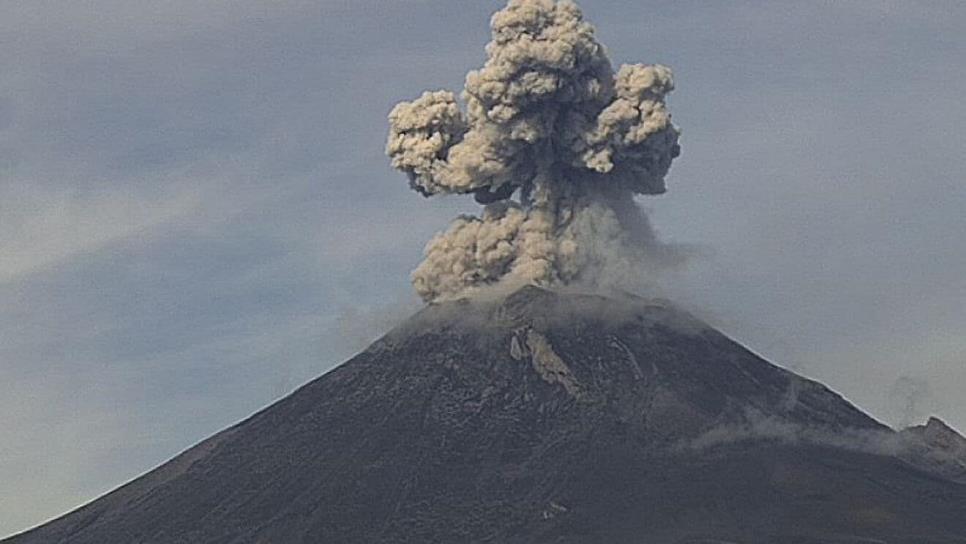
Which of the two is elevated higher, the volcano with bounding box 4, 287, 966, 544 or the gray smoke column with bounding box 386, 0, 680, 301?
the gray smoke column with bounding box 386, 0, 680, 301

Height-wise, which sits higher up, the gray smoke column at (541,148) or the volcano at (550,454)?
the gray smoke column at (541,148)

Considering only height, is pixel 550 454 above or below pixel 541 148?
below

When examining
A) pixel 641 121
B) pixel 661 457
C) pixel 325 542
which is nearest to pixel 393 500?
pixel 325 542
